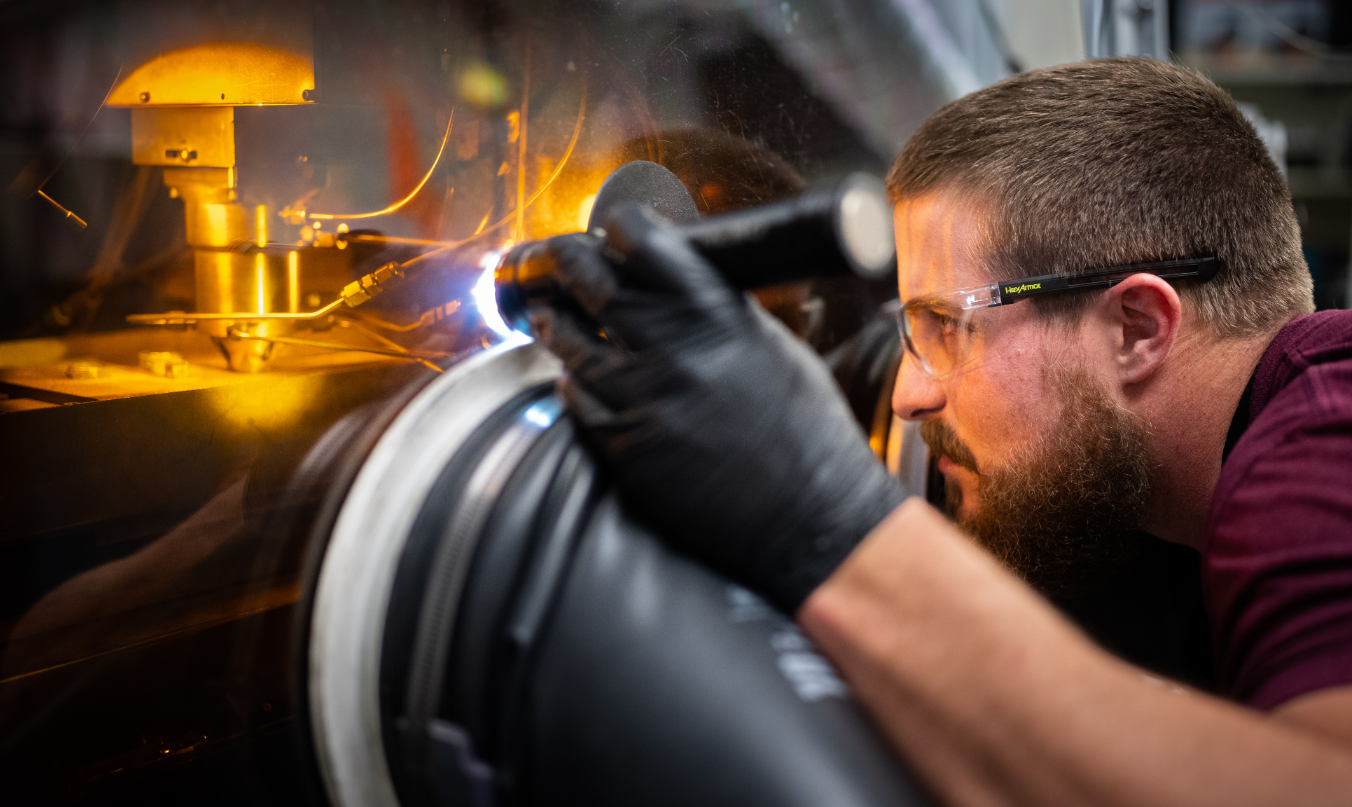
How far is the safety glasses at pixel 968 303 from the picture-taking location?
0.95 metres

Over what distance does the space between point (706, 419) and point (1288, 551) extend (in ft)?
Answer: 1.33

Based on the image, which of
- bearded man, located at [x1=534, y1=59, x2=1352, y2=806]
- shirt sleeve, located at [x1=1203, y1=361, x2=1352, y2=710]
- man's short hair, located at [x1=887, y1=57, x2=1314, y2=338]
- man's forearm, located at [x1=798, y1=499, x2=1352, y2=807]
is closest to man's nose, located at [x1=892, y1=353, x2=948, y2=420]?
bearded man, located at [x1=534, y1=59, x2=1352, y2=806]

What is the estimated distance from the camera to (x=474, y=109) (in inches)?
29.0

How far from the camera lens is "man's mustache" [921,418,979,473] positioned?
3.39 feet

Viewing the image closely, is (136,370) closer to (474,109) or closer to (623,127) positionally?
(474,109)

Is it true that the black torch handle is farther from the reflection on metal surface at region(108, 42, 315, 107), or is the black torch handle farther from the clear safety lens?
the clear safety lens

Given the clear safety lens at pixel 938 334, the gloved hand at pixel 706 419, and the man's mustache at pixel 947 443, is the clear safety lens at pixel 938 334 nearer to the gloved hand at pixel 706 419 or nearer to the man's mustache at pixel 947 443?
the man's mustache at pixel 947 443

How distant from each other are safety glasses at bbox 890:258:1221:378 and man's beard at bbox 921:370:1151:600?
0.30 ft

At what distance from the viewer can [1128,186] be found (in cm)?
95

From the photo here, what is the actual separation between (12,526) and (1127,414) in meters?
1.01

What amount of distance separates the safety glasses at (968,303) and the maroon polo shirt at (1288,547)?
8.1 inches

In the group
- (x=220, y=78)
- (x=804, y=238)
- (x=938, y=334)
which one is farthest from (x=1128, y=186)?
(x=220, y=78)

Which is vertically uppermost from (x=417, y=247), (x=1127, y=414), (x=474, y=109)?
(x=474, y=109)

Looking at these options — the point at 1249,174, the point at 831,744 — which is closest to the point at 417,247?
the point at 831,744
